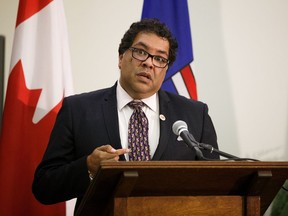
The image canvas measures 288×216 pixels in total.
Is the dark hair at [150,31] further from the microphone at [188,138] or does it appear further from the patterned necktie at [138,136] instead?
the microphone at [188,138]

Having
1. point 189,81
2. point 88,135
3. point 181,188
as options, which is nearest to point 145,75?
point 88,135

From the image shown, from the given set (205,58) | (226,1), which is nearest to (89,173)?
(205,58)

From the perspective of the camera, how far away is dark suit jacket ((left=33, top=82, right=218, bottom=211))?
7.95 feet

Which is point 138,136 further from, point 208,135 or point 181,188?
point 181,188

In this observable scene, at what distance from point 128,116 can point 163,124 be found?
194 mm

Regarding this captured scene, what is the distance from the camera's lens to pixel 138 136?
2.58 meters

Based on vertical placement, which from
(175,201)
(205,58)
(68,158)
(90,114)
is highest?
(205,58)

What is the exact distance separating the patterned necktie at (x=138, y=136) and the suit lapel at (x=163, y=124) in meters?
0.06

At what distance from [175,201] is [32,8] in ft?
6.80

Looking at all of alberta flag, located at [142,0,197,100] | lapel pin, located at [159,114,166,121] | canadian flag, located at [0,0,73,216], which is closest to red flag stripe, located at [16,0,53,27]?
canadian flag, located at [0,0,73,216]

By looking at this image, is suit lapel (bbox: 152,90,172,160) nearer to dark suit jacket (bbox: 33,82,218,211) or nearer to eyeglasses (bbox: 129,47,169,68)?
dark suit jacket (bbox: 33,82,218,211)

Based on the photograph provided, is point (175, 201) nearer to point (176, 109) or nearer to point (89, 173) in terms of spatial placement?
point (89, 173)

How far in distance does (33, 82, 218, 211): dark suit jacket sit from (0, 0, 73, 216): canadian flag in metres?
0.65

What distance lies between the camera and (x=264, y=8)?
422 centimetres
